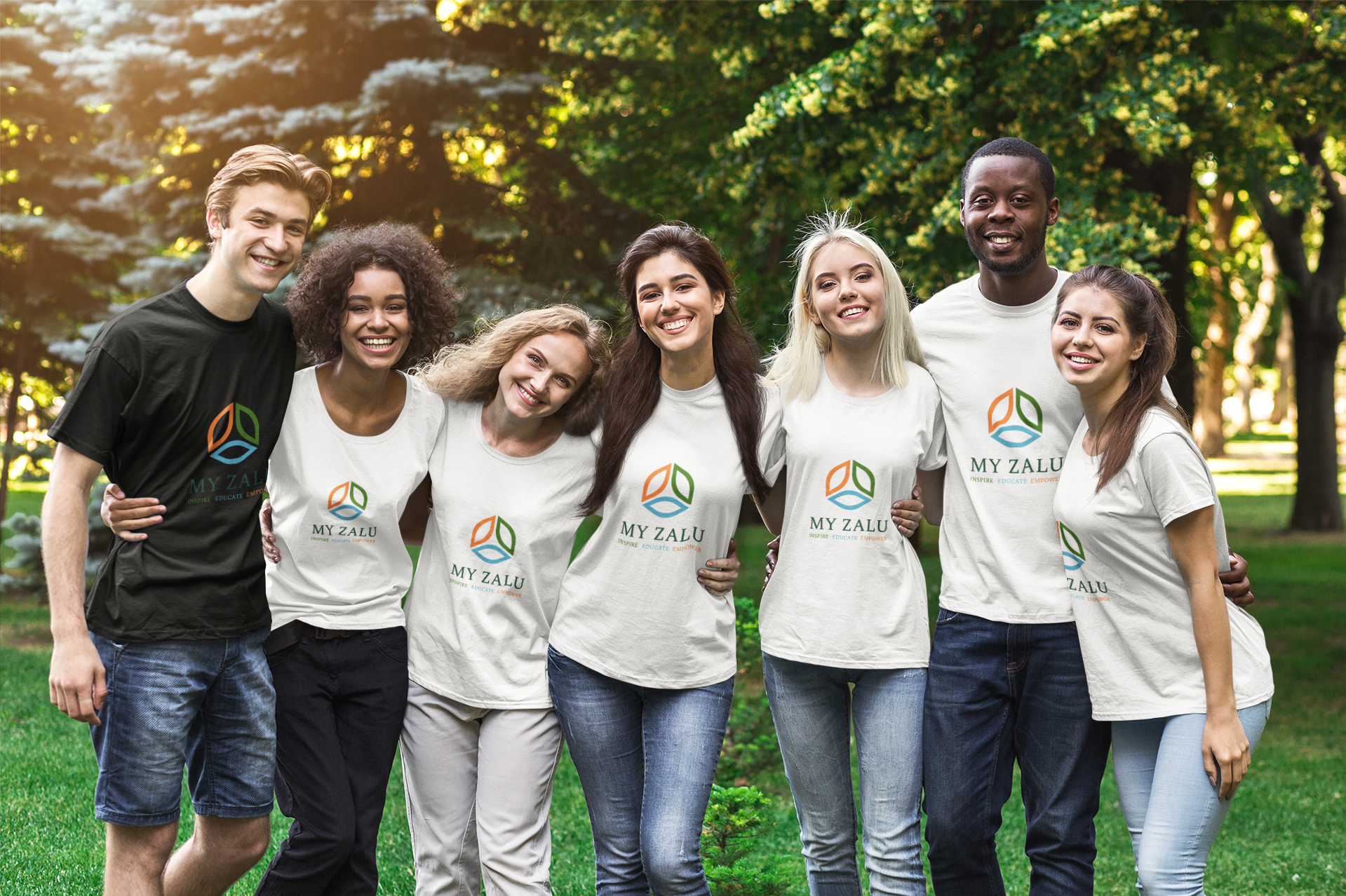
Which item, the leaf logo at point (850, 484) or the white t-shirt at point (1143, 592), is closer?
the white t-shirt at point (1143, 592)

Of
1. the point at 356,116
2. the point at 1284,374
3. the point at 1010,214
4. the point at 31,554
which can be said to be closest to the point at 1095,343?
the point at 1010,214

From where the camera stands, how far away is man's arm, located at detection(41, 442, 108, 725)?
3.29m

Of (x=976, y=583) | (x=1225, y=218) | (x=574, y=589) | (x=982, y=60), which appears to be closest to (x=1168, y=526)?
(x=976, y=583)

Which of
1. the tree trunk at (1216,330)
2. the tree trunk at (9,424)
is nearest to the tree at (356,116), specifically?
the tree trunk at (9,424)

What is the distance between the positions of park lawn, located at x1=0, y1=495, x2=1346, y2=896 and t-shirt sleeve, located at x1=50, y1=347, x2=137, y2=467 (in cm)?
291

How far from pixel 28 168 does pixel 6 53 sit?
1259 millimetres

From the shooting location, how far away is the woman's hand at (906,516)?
352 cm

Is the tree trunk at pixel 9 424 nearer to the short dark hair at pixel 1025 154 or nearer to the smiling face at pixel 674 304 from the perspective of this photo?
the smiling face at pixel 674 304

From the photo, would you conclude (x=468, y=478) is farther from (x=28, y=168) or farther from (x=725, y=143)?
(x=28, y=168)

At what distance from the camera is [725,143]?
10672 millimetres

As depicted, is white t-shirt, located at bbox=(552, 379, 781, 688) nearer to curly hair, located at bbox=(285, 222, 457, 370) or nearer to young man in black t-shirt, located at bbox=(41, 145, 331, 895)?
curly hair, located at bbox=(285, 222, 457, 370)

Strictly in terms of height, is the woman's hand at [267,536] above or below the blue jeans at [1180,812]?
above

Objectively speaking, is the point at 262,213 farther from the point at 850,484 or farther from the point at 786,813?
the point at 786,813

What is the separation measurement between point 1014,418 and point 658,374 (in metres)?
1.13
